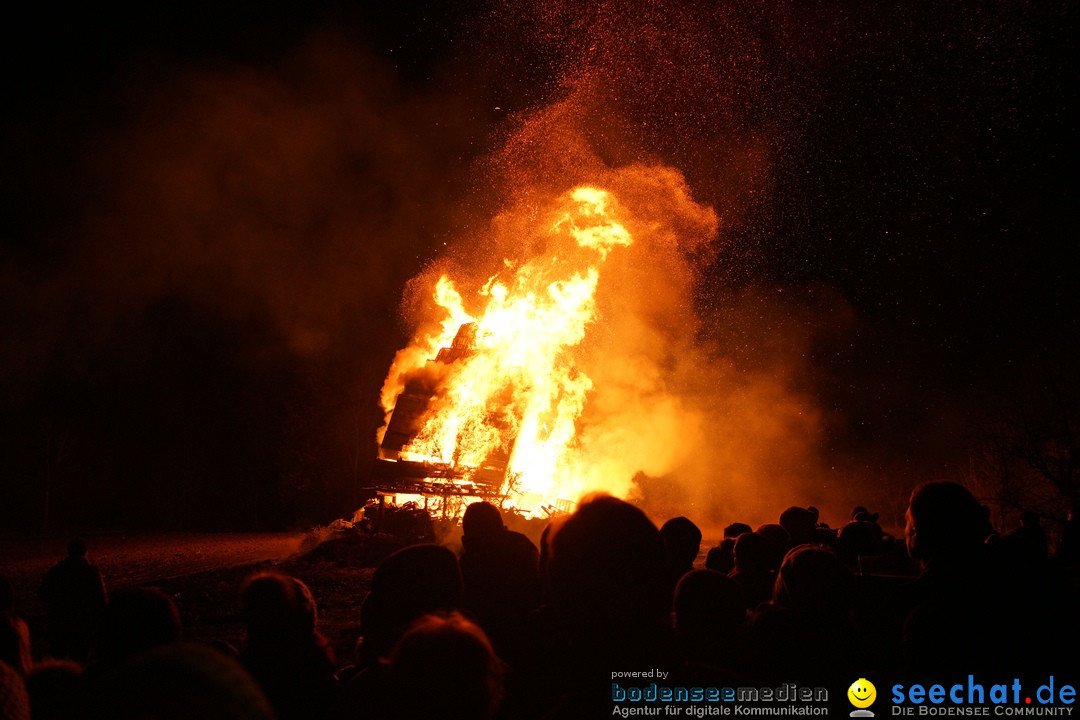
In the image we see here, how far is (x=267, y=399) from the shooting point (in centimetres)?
2642

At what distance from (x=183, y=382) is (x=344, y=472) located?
24.5 ft

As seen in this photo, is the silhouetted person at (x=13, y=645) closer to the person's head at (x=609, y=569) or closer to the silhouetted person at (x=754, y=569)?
the person's head at (x=609, y=569)

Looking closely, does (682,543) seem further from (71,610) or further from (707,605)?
(71,610)

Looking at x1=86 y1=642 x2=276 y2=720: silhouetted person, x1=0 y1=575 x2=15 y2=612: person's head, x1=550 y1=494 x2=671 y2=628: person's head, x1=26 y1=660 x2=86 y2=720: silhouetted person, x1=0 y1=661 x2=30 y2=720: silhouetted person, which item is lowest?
x1=0 y1=575 x2=15 y2=612: person's head

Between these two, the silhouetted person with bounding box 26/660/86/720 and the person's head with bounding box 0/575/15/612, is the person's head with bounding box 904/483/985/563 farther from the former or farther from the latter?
the person's head with bounding box 0/575/15/612

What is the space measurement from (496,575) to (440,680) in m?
2.14

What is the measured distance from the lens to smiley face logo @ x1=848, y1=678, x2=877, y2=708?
2.48 meters

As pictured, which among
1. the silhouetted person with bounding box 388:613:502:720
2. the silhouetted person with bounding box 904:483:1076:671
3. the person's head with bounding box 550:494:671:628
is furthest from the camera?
the silhouetted person with bounding box 904:483:1076:671

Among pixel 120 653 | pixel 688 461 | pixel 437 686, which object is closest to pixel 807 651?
pixel 437 686

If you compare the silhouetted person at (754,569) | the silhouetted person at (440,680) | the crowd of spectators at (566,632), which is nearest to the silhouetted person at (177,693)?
the crowd of spectators at (566,632)

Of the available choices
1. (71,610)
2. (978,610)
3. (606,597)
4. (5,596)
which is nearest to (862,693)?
(978,610)

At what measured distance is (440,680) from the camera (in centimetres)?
Result: 163

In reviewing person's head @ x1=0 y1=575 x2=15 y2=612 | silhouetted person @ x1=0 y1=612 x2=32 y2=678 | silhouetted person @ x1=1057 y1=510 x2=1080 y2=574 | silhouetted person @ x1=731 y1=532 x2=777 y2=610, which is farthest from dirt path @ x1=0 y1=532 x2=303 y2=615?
silhouetted person @ x1=1057 y1=510 x2=1080 y2=574

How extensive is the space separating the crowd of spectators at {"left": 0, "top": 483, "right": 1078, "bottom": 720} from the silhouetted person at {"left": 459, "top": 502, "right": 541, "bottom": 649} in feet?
0.04
